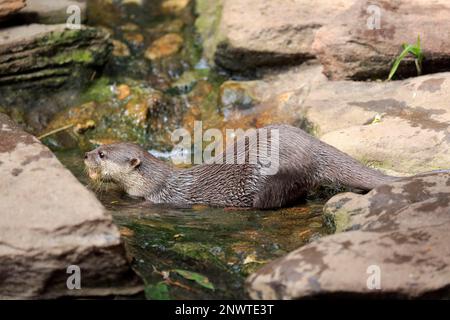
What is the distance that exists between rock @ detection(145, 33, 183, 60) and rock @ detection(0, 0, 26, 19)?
1.17 meters

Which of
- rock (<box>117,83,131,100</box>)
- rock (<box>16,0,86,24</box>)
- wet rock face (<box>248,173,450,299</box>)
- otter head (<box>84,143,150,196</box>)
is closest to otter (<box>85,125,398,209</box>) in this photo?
otter head (<box>84,143,150,196</box>)

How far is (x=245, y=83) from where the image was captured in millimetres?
5480

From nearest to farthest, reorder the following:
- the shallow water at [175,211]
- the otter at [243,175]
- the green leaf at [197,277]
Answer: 1. the green leaf at [197,277]
2. the shallow water at [175,211]
3. the otter at [243,175]

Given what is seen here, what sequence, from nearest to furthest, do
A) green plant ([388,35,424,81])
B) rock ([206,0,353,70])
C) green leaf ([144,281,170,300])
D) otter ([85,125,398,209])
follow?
green leaf ([144,281,170,300])
otter ([85,125,398,209])
green plant ([388,35,424,81])
rock ([206,0,353,70])

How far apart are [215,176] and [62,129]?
159 cm

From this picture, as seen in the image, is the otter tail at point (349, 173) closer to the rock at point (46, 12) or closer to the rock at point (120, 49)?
the rock at point (120, 49)

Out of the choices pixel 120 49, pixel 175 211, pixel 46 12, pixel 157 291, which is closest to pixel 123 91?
pixel 120 49

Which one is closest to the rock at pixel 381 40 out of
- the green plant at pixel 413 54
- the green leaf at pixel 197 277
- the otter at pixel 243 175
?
the green plant at pixel 413 54

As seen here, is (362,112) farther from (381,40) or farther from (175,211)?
(175,211)

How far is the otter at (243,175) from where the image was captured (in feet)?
13.0

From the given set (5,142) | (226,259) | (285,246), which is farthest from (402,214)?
(5,142)

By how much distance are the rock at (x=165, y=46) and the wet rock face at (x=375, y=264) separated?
130 inches

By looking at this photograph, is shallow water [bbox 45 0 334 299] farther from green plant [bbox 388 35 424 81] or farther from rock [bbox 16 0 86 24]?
green plant [bbox 388 35 424 81]

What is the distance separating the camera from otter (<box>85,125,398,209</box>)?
13.0 ft
